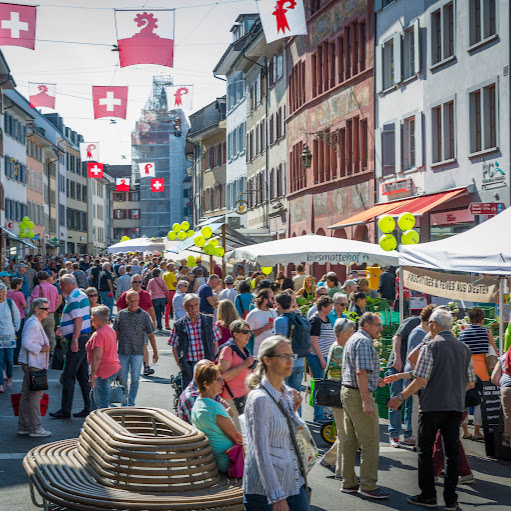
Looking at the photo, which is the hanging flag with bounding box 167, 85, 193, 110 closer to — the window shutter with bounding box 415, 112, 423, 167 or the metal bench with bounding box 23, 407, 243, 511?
the window shutter with bounding box 415, 112, 423, 167

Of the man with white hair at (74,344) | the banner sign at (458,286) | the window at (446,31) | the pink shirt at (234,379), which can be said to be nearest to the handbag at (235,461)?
the pink shirt at (234,379)

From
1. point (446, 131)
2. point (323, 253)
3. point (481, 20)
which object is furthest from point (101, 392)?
point (446, 131)

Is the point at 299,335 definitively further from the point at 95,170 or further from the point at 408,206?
the point at 95,170

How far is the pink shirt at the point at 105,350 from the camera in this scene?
12.8 metres

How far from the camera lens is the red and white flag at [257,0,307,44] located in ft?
73.8

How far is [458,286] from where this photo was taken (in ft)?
46.1

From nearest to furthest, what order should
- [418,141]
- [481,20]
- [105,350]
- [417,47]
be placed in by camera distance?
[105,350]
[481,20]
[417,47]
[418,141]

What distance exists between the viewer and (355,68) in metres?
36.9

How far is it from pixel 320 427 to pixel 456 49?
1714 centimetres

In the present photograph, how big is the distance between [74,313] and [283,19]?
1123 centimetres

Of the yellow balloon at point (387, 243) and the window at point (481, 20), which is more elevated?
the window at point (481, 20)

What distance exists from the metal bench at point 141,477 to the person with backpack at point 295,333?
4.59 meters

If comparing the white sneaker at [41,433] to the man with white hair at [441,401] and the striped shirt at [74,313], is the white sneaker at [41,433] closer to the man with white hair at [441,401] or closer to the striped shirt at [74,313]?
the striped shirt at [74,313]

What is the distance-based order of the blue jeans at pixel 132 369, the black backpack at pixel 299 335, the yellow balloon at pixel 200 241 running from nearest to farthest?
the black backpack at pixel 299 335 < the blue jeans at pixel 132 369 < the yellow balloon at pixel 200 241
